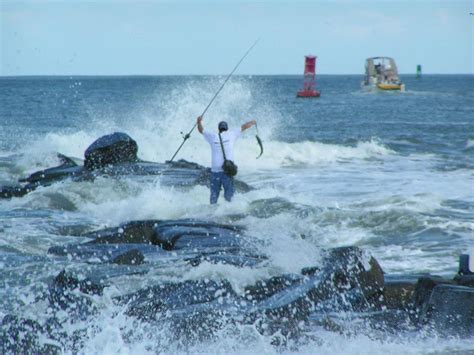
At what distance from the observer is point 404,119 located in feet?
151

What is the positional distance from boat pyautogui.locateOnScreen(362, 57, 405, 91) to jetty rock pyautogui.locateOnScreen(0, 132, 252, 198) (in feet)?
219

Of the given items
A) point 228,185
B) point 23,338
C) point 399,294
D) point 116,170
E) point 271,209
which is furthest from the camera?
point 116,170

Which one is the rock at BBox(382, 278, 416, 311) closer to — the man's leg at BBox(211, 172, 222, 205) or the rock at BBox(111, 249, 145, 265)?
the rock at BBox(111, 249, 145, 265)

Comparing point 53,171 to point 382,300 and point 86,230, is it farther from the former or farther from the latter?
point 382,300

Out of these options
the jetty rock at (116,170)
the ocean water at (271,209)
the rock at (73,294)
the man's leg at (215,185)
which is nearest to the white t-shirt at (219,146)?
the man's leg at (215,185)

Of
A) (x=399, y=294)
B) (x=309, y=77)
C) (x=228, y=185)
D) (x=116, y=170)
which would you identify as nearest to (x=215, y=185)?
(x=228, y=185)

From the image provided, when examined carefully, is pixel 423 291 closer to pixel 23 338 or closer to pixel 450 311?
pixel 450 311

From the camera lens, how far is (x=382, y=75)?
86.6 meters

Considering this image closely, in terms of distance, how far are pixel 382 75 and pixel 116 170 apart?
7265 centimetres

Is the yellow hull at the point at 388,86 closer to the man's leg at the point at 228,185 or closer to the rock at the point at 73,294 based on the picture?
the man's leg at the point at 228,185

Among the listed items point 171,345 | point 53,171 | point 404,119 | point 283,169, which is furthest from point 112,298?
point 404,119

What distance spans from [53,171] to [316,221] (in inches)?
265

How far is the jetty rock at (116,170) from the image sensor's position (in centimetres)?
1591

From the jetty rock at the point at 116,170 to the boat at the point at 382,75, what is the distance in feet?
219
